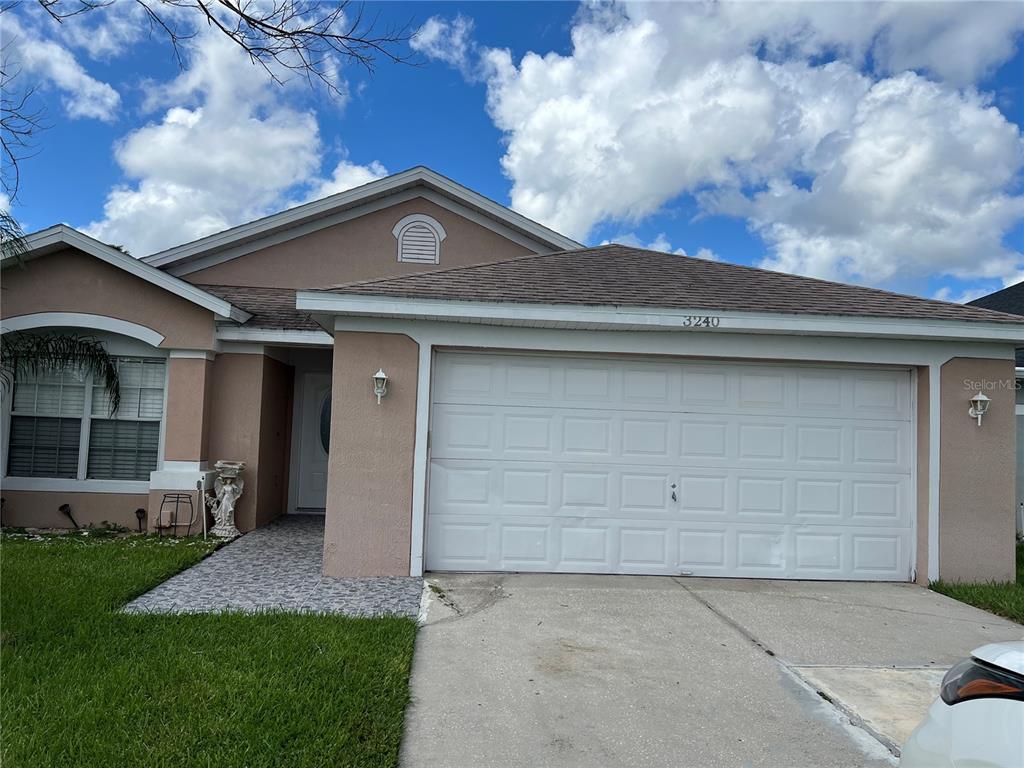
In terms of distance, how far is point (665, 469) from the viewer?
7422 mm

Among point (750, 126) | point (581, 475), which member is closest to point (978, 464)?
point (581, 475)

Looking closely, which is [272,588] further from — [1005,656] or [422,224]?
[422,224]

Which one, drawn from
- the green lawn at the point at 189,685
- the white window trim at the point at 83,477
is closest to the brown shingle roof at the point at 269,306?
the white window trim at the point at 83,477

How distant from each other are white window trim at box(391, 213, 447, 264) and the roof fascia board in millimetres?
5374

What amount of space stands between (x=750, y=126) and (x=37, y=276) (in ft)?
40.9

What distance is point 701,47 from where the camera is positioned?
9.27 meters

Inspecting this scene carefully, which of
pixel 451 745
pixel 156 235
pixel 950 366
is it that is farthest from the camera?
A: pixel 156 235

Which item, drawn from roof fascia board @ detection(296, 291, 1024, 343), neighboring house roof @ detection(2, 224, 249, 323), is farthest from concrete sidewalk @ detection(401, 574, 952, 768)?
neighboring house roof @ detection(2, 224, 249, 323)

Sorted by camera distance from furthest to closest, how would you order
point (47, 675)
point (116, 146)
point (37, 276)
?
1. point (116, 146)
2. point (37, 276)
3. point (47, 675)

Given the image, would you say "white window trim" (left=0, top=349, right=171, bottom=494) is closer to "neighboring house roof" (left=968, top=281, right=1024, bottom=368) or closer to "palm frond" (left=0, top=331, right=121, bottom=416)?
"palm frond" (left=0, top=331, right=121, bottom=416)

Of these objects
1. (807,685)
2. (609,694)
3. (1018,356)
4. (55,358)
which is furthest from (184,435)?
(1018,356)

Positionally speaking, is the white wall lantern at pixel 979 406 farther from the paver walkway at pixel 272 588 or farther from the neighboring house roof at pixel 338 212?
the neighboring house roof at pixel 338 212

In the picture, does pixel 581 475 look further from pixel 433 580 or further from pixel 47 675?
pixel 47 675

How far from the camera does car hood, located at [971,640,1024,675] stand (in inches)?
78.4
